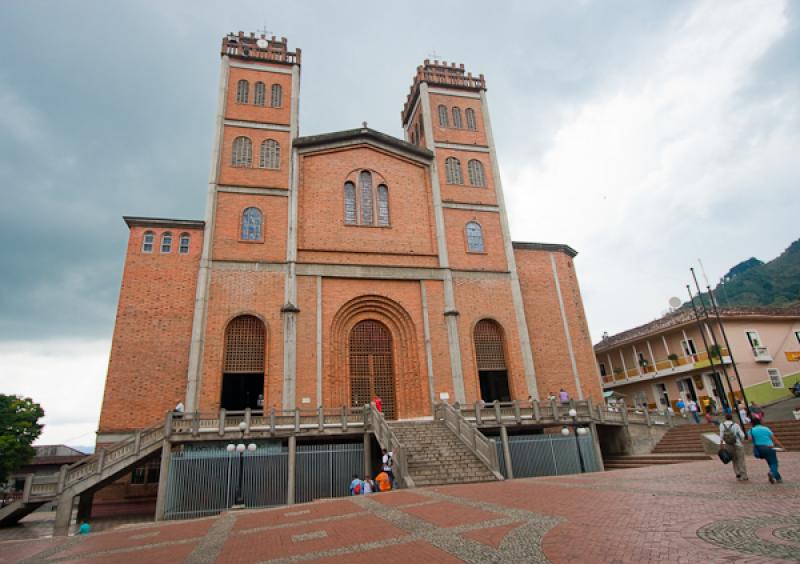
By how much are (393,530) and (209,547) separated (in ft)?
9.51

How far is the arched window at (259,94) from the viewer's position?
2509 cm

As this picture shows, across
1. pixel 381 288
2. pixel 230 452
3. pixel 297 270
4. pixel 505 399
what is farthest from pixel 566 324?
pixel 230 452

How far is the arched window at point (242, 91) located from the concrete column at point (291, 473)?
18.3 m

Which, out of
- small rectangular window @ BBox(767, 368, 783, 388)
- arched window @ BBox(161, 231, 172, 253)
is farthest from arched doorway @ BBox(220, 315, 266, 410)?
small rectangular window @ BBox(767, 368, 783, 388)

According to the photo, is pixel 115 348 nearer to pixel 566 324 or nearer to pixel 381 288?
pixel 381 288

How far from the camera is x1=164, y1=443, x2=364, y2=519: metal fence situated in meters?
14.9

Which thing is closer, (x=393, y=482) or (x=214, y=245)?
(x=393, y=482)

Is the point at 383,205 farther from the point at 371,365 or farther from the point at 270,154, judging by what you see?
the point at 371,365

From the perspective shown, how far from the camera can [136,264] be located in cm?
2103

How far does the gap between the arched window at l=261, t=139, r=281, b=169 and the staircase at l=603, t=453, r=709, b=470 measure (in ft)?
68.5

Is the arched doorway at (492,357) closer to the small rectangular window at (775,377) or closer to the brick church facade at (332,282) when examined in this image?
the brick church facade at (332,282)

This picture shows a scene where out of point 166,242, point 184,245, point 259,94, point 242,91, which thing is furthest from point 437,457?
point 242,91

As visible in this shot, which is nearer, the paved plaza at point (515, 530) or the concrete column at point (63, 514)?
the paved plaza at point (515, 530)

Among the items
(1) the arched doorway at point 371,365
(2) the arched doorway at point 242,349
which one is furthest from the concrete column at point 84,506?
(1) the arched doorway at point 371,365
